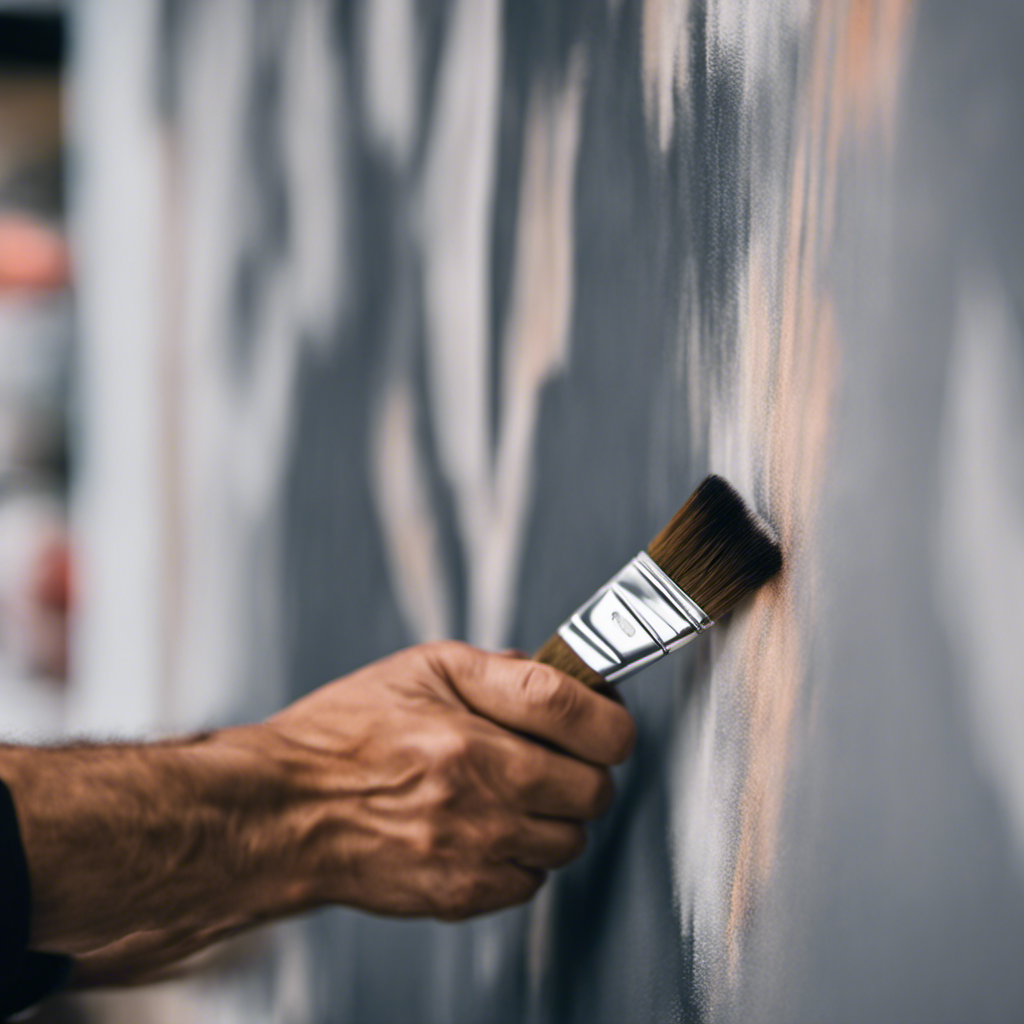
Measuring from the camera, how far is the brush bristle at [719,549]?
21.8 inches

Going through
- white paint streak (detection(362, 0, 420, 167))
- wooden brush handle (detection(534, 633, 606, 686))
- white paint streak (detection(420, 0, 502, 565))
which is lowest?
wooden brush handle (detection(534, 633, 606, 686))

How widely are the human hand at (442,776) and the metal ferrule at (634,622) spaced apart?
30mm

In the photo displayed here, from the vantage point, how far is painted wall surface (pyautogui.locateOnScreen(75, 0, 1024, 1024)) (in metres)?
0.41

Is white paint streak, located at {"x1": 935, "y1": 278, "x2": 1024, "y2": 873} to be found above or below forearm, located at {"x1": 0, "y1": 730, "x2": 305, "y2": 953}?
above

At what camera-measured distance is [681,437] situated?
653 millimetres

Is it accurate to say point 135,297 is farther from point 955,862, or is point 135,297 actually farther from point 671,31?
point 955,862

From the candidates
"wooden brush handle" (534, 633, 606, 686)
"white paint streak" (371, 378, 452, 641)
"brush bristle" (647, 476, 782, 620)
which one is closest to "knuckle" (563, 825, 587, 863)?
"wooden brush handle" (534, 633, 606, 686)

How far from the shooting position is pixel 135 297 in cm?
176

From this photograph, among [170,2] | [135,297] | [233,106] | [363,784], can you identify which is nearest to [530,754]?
[363,784]

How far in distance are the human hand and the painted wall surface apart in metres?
0.05

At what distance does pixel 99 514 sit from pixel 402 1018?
110cm

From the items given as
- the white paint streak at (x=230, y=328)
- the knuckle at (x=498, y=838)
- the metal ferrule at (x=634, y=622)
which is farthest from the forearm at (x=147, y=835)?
the white paint streak at (x=230, y=328)

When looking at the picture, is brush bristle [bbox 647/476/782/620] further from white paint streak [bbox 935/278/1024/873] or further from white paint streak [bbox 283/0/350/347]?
white paint streak [bbox 283/0/350/347]

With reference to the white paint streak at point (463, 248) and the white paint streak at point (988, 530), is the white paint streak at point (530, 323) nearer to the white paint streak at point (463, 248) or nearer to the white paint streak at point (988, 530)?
the white paint streak at point (463, 248)
